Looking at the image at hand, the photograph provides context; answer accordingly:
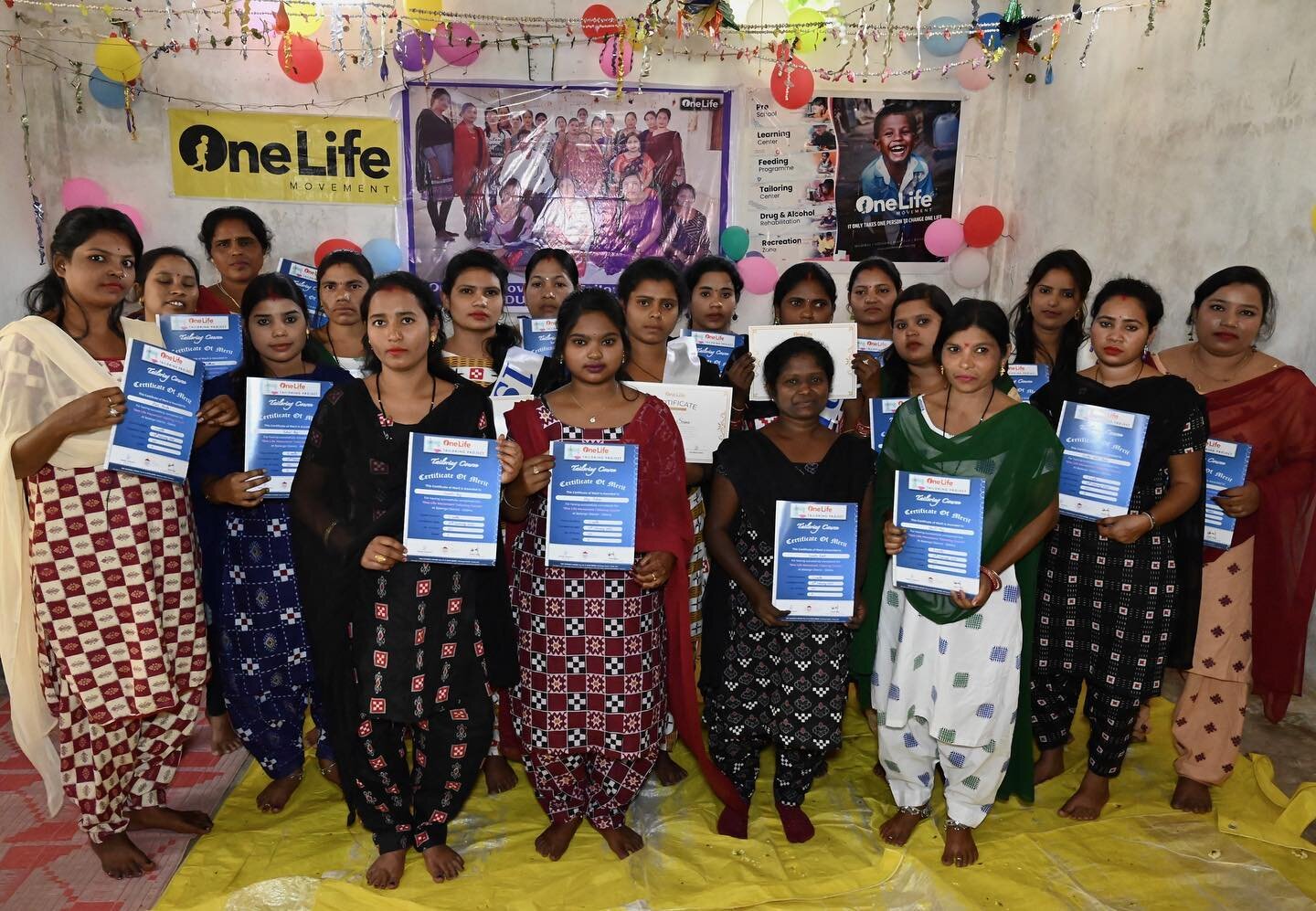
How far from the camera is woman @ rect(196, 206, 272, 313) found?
3.88m

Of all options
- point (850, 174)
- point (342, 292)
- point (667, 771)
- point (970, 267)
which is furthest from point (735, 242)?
point (667, 771)

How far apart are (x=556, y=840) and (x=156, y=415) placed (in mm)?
1974

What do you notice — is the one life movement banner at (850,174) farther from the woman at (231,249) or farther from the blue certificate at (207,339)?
the blue certificate at (207,339)

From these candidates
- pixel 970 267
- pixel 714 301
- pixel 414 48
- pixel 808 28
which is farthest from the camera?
pixel 970 267

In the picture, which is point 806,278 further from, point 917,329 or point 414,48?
point 414,48

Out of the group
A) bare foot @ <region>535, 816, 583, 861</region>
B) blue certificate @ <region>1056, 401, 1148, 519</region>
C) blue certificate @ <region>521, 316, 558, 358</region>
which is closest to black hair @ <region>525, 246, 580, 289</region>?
blue certificate @ <region>521, 316, 558, 358</region>

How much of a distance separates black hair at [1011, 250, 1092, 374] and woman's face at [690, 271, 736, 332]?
130 centimetres

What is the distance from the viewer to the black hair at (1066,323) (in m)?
3.72

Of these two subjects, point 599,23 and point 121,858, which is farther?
point 599,23

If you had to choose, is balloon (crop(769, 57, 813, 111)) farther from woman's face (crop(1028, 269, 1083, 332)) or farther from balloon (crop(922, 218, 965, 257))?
woman's face (crop(1028, 269, 1083, 332))

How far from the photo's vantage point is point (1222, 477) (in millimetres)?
3277

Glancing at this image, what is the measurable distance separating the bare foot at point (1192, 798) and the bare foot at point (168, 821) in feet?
12.4

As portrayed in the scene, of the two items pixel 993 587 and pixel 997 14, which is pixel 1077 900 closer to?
pixel 993 587

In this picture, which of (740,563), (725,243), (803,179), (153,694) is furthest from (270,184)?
(740,563)
